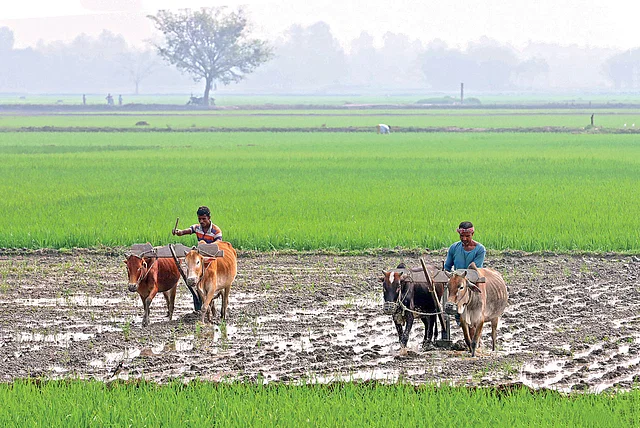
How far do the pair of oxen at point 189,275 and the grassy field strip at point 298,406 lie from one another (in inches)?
74.6

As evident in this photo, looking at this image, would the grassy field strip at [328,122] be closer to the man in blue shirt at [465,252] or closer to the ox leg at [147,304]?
the ox leg at [147,304]

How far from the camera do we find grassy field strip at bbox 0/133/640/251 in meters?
16.0

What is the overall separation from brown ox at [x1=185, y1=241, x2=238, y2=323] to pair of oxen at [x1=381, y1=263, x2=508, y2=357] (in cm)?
180

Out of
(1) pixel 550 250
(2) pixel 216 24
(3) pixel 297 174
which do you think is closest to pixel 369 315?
(1) pixel 550 250

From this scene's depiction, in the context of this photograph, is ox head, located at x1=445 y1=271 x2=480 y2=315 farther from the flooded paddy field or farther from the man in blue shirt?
the man in blue shirt

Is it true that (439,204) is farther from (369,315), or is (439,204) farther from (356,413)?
(356,413)

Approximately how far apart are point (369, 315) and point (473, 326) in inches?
93.7

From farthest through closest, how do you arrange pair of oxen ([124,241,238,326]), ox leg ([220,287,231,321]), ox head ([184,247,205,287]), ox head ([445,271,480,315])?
ox leg ([220,287,231,321]), pair of oxen ([124,241,238,326]), ox head ([184,247,205,287]), ox head ([445,271,480,315])

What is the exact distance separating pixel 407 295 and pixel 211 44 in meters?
100

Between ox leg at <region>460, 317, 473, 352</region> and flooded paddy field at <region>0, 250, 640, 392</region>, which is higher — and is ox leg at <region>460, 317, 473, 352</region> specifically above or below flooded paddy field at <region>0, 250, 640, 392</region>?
above

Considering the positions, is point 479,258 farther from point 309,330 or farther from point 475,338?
point 309,330

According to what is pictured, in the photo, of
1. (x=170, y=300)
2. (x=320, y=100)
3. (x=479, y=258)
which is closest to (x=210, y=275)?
(x=170, y=300)

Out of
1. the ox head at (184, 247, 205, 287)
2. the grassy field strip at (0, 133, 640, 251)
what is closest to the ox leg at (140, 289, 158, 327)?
the ox head at (184, 247, 205, 287)

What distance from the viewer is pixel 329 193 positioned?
2236 cm
